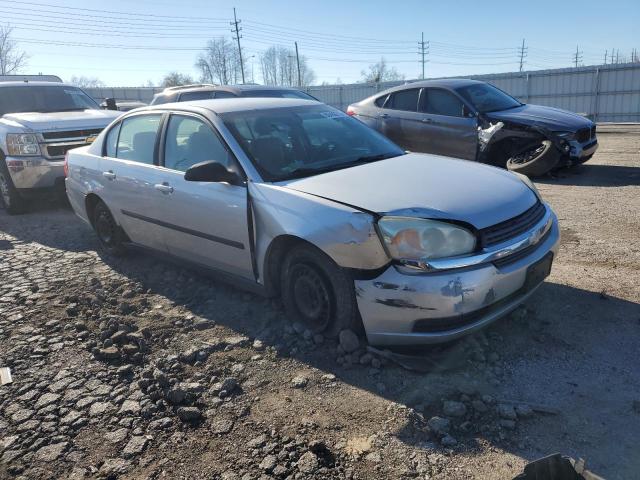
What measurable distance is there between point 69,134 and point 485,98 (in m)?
6.73

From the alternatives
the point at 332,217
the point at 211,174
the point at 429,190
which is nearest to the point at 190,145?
Answer: the point at 211,174

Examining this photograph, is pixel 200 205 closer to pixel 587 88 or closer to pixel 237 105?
pixel 237 105

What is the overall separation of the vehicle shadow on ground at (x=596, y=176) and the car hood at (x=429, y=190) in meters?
5.06

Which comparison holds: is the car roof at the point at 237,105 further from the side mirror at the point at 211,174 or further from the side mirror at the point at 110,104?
the side mirror at the point at 110,104

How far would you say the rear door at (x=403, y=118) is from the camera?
9.28m

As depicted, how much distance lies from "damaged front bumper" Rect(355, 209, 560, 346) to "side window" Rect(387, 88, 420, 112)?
6623 mm

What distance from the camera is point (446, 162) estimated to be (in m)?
4.10

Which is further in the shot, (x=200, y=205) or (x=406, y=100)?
(x=406, y=100)

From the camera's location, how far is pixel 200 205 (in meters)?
4.07

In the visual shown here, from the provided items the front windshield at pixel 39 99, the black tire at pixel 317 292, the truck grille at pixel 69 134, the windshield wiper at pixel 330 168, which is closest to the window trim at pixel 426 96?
the windshield wiper at pixel 330 168

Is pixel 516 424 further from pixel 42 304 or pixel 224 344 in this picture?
pixel 42 304

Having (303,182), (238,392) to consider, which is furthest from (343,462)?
(303,182)

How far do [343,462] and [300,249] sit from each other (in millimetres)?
1417

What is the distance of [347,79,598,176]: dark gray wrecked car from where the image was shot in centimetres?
817
